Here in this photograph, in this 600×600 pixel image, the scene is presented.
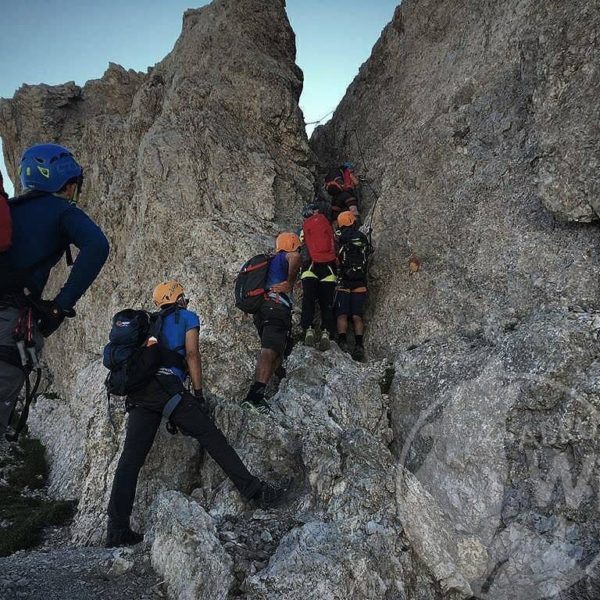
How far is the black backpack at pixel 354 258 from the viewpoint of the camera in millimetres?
13539

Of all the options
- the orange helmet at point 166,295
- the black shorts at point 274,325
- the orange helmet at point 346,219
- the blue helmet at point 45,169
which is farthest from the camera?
the orange helmet at point 346,219

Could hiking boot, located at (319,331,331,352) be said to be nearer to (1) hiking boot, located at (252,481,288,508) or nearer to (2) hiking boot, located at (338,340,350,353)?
(2) hiking boot, located at (338,340,350,353)

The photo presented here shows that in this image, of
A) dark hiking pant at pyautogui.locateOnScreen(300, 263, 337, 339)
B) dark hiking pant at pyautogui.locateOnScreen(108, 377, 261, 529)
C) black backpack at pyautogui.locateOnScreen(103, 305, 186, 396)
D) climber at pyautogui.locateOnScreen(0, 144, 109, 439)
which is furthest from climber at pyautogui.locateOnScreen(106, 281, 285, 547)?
dark hiking pant at pyautogui.locateOnScreen(300, 263, 337, 339)

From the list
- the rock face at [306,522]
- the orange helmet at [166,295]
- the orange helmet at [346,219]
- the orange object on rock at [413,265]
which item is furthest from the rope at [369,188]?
the orange helmet at [166,295]

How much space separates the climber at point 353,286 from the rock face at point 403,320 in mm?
599

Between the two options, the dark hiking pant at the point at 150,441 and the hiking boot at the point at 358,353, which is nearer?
the dark hiking pant at the point at 150,441

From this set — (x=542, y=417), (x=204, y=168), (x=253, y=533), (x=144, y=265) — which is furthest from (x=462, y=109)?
(x=253, y=533)

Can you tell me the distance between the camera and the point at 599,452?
27.3 feet

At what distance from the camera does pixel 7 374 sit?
19.1 feet

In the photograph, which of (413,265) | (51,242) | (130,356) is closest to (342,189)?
(413,265)

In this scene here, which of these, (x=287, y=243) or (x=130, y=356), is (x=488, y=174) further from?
(x=130, y=356)

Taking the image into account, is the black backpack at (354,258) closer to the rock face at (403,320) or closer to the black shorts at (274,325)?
the rock face at (403,320)

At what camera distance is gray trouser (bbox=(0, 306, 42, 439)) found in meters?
5.77

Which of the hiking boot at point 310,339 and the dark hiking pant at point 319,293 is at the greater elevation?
the dark hiking pant at point 319,293
